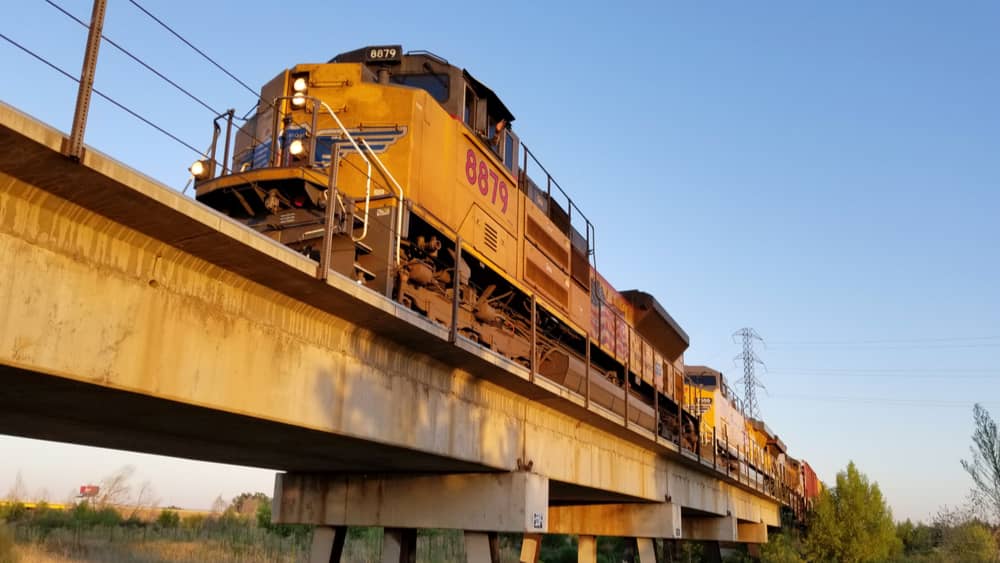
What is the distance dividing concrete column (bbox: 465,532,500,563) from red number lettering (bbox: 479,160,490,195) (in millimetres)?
4663

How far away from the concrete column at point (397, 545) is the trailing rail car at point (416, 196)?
3233mm

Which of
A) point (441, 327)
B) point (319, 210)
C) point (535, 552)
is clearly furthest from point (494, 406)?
point (535, 552)

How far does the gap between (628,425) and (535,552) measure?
374 centimetres

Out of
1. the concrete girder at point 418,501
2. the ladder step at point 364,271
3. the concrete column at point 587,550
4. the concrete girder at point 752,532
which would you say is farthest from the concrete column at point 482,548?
the concrete girder at point 752,532

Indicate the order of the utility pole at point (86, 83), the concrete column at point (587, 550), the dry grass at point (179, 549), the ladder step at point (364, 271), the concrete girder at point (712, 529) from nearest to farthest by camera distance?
the utility pole at point (86, 83) < the ladder step at point (364, 271) < the concrete column at point (587, 550) < the dry grass at point (179, 549) < the concrete girder at point (712, 529)

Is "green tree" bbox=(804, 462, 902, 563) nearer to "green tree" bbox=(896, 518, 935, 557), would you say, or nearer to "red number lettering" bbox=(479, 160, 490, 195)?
"green tree" bbox=(896, 518, 935, 557)

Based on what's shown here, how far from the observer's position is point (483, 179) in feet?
37.1

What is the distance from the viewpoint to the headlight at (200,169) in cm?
923

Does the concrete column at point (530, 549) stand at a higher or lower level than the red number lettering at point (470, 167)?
lower

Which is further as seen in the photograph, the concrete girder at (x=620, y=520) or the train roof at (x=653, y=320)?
the train roof at (x=653, y=320)

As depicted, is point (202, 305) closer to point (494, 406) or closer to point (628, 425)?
point (494, 406)

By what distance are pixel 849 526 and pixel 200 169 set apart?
113 ft

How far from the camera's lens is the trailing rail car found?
8.05 meters

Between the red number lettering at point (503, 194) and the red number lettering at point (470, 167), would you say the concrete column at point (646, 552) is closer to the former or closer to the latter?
the red number lettering at point (503, 194)
